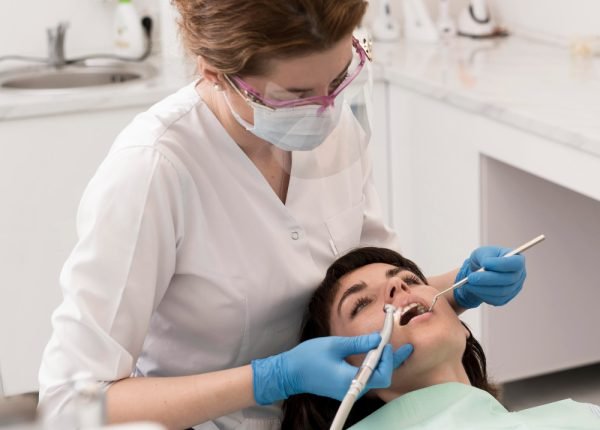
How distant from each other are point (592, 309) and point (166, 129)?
70.9 inches

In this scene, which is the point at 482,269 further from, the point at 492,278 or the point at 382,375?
the point at 382,375

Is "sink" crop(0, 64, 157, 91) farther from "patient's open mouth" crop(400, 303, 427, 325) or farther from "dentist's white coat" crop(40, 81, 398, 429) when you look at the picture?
"patient's open mouth" crop(400, 303, 427, 325)

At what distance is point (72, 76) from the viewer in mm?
3439

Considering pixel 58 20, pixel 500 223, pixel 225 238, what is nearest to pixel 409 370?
pixel 225 238

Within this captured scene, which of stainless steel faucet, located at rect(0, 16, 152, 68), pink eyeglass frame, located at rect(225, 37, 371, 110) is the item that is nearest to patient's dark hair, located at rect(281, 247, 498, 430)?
pink eyeglass frame, located at rect(225, 37, 371, 110)

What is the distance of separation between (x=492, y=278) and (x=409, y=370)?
234 mm

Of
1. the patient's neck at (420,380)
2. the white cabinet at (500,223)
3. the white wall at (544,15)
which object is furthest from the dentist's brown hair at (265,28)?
the white wall at (544,15)

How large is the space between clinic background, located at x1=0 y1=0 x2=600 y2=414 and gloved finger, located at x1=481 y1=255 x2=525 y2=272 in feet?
3.36

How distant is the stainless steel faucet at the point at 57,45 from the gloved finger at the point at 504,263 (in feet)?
6.16

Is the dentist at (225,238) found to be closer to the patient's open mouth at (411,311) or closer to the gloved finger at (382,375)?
the gloved finger at (382,375)

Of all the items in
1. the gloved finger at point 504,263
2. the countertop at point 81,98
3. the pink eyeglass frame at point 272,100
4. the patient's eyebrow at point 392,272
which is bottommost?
the patient's eyebrow at point 392,272

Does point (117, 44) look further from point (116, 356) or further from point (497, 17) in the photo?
point (116, 356)

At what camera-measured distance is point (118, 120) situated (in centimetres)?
302

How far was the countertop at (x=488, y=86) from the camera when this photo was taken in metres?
2.58
